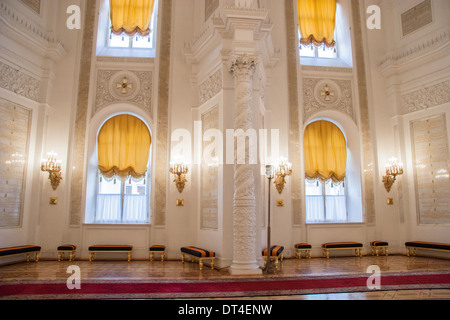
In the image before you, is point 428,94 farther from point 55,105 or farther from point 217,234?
point 55,105

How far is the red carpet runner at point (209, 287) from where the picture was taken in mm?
5887

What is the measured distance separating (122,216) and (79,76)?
15.2ft

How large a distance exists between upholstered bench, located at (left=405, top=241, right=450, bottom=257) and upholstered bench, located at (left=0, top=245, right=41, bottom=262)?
1093 centimetres

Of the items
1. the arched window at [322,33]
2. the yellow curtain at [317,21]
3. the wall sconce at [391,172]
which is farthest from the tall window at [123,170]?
the wall sconce at [391,172]

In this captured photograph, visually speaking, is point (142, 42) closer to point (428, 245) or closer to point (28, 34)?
point (28, 34)

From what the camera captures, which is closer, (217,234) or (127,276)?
(127,276)

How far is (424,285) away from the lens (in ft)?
21.3

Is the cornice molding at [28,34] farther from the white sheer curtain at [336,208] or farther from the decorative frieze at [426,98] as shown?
the decorative frieze at [426,98]

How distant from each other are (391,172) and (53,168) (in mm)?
10436

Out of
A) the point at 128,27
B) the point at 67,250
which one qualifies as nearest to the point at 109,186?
the point at 67,250

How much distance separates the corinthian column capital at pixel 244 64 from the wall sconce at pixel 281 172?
3.04 meters

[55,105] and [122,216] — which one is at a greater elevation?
[55,105]

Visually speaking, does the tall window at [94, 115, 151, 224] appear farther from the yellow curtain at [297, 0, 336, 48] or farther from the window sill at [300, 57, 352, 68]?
the yellow curtain at [297, 0, 336, 48]

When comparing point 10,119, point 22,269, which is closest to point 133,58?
point 10,119
